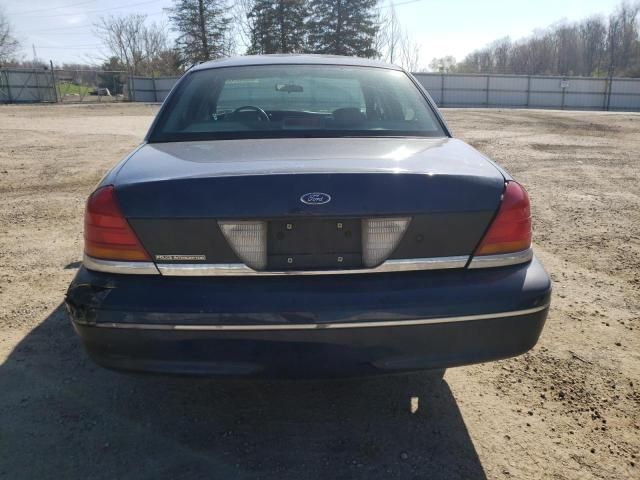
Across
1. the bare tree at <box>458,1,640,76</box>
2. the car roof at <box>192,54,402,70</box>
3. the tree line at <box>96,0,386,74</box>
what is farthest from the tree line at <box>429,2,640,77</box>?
the car roof at <box>192,54,402,70</box>

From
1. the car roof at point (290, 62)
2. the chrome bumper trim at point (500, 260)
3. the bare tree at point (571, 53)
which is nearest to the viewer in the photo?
the chrome bumper trim at point (500, 260)

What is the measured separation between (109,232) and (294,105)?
1548 mm

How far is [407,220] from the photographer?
1915 millimetres

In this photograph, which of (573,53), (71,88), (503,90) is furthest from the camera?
(573,53)

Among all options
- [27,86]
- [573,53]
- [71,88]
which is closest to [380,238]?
[27,86]

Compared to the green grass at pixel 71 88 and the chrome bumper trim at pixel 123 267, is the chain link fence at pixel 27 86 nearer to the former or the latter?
the green grass at pixel 71 88

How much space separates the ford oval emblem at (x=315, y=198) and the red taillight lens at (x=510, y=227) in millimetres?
629

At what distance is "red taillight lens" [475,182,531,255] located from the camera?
200cm

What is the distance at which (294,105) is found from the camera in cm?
313

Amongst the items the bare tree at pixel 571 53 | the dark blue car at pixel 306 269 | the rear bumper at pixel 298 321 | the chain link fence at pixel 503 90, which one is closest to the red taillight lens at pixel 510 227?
the dark blue car at pixel 306 269

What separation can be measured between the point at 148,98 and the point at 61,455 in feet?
138

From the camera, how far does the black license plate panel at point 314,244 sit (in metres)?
1.89

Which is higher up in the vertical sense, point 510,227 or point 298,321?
point 510,227

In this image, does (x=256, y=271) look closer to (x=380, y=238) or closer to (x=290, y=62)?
(x=380, y=238)
